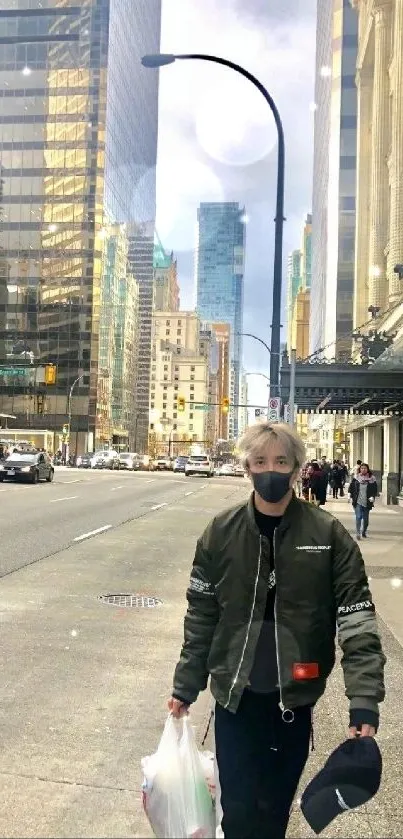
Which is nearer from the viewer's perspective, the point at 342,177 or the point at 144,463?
the point at 144,463

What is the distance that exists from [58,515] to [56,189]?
9832 centimetres

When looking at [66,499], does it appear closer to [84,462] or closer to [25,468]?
[25,468]

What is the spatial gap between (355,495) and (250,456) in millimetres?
15128

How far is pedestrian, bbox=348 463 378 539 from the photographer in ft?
56.1

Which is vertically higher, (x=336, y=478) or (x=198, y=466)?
(x=336, y=478)

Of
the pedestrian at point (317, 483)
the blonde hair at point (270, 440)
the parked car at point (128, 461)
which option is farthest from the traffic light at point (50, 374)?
the blonde hair at point (270, 440)

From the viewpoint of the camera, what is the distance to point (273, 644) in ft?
8.81

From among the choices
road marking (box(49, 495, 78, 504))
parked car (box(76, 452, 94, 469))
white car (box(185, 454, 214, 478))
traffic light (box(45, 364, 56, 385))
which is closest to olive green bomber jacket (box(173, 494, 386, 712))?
road marking (box(49, 495, 78, 504))

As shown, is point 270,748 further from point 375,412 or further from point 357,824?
point 375,412

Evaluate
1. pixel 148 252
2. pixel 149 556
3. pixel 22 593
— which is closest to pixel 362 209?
pixel 149 556

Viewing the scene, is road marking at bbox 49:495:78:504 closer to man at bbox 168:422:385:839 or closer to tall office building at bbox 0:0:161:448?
man at bbox 168:422:385:839

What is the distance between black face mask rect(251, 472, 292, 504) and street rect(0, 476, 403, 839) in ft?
3.92

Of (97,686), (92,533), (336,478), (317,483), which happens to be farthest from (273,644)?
(336,478)

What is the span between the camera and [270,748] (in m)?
2.63
